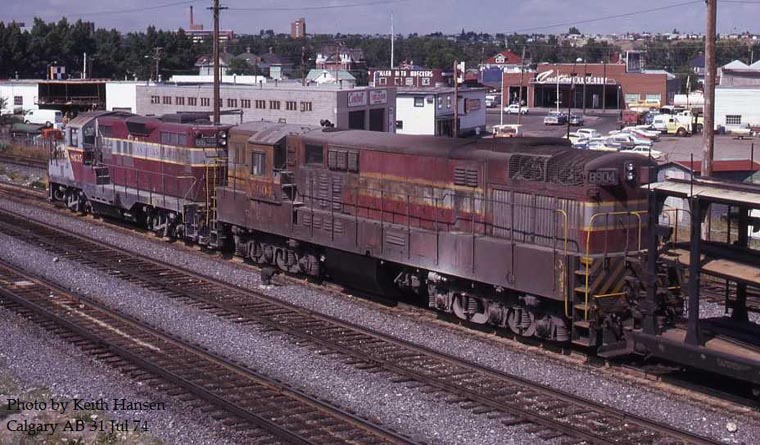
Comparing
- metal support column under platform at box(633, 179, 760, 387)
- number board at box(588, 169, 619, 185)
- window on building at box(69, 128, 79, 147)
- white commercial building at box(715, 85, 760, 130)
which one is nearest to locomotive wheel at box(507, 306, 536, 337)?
metal support column under platform at box(633, 179, 760, 387)

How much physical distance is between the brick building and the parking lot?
2210 mm

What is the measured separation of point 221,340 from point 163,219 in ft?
37.1

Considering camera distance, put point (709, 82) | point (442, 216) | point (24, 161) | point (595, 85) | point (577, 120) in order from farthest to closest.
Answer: point (595, 85)
point (577, 120)
point (24, 161)
point (709, 82)
point (442, 216)

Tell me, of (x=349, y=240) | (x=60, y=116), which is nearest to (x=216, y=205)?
(x=349, y=240)

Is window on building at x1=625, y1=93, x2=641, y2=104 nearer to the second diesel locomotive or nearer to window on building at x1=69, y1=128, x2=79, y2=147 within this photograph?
window on building at x1=69, y1=128, x2=79, y2=147

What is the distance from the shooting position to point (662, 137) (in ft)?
235

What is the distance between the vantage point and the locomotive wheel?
14.9 meters

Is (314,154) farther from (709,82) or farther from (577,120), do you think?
(577,120)

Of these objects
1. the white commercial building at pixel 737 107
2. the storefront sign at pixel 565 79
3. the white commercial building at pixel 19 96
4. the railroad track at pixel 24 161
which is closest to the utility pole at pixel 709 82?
the railroad track at pixel 24 161

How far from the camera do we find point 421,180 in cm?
1681

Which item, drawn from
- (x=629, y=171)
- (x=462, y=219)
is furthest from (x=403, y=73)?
(x=629, y=171)

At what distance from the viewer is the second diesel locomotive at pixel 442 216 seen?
45.4 feet

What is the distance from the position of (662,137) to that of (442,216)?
5927 cm

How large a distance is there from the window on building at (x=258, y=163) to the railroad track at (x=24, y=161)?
25457mm
